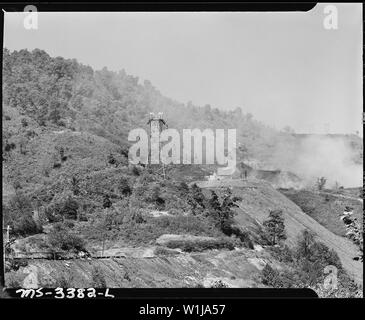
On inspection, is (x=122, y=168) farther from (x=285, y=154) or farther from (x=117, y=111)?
(x=285, y=154)

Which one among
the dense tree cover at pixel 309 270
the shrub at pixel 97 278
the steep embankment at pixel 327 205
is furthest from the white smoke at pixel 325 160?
the shrub at pixel 97 278

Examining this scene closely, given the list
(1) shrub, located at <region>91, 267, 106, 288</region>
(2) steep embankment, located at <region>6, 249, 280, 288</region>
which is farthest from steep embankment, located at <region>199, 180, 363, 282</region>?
(1) shrub, located at <region>91, 267, 106, 288</region>

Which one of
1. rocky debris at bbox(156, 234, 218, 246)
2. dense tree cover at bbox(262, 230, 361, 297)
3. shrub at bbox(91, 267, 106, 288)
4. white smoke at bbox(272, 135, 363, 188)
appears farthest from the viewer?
white smoke at bbox(272, 135, 363, 188)

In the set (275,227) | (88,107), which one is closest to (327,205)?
(275,227)

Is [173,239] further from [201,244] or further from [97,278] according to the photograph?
[97,278]

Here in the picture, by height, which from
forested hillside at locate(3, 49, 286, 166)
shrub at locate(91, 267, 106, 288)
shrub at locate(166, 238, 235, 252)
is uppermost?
forested hillside at locate(3, 49, 286, 166)

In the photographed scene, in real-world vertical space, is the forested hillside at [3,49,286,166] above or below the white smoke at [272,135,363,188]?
above

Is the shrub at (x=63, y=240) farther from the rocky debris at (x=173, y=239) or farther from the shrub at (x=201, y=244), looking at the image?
the shrub at (x=201, y=244)

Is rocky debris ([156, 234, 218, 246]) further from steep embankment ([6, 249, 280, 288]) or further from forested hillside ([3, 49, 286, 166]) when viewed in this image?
forested hillside ([3, 49, 286, 166])

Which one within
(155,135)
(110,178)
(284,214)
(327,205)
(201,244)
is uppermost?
(155,135)
